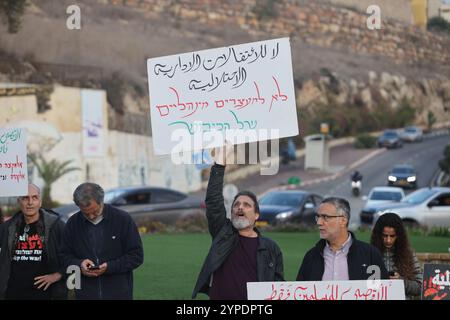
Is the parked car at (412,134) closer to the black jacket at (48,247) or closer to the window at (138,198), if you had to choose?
the window at (138,198)

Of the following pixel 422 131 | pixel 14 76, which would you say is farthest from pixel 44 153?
pixel 422 131

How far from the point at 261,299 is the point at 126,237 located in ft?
5.37

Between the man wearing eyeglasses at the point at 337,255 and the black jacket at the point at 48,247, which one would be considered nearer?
the man wearing eyeglasses at the point at 337,255

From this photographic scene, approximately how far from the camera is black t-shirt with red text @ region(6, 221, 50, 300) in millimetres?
7680

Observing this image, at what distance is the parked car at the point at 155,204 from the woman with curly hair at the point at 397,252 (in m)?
15.5

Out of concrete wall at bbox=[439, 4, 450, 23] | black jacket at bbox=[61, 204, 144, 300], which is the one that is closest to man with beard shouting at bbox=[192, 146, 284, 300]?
black jacket at bbox=[61, 204, 144, 300]

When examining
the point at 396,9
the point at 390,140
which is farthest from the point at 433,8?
the point at 390,140

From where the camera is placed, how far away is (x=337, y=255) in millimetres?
6598

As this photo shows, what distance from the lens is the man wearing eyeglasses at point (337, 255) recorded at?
6527 mm

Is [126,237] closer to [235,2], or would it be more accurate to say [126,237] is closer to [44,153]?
[44,153]

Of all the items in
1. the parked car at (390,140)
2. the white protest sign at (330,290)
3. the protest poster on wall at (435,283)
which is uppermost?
the parked car at (390,140)

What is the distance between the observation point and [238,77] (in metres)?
7.29

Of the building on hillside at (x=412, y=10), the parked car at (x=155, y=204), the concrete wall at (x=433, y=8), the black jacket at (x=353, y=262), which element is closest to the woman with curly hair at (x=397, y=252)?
the black jacket at (x=353, y=262)

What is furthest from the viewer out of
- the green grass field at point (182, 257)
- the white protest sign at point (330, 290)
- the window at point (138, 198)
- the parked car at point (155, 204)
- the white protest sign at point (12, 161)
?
the window at point (138, 198)
